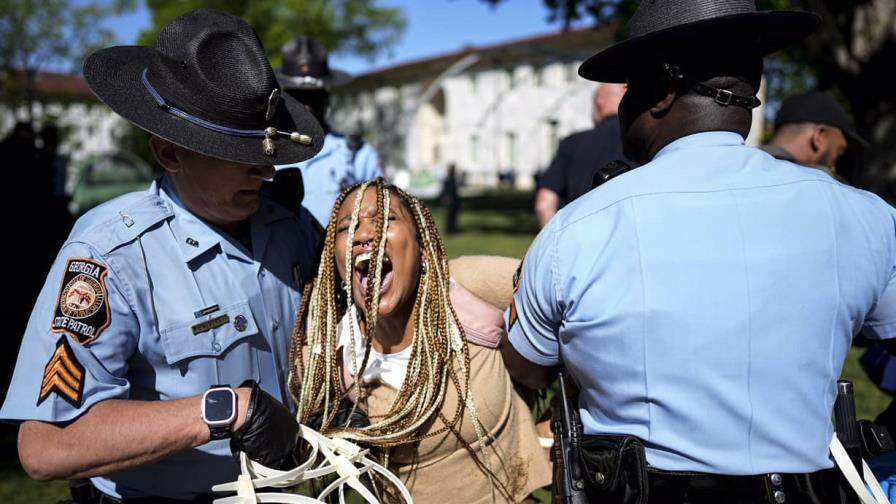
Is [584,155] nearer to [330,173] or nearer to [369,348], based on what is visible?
[330,173]

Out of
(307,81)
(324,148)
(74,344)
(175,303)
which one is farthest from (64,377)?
(307,81)

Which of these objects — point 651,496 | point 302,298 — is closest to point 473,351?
point 302,298

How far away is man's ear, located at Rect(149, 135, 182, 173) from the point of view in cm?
204

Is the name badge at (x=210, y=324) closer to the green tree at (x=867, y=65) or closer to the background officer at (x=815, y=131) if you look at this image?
the background officer at (x=815, y=131)

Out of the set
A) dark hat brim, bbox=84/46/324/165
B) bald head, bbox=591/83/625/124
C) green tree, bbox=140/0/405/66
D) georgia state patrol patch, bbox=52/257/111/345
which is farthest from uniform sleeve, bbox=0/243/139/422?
green tree, bbox=140/0/405/66

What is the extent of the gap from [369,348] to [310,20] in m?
30.9

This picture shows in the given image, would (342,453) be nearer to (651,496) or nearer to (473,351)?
(473,351)

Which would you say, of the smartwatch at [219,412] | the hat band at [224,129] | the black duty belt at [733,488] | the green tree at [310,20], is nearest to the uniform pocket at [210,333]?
the smartwatch at [219,412]

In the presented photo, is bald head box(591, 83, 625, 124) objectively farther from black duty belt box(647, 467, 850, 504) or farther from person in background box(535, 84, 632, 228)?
black duty belt box(647, 467, 850, 504)

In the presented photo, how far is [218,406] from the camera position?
1.76 meters

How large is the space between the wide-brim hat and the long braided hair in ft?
2.78

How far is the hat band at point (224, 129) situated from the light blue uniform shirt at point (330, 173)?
203 centimetres

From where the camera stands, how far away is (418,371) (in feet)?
7.26

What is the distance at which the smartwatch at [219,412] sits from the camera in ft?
5.72
